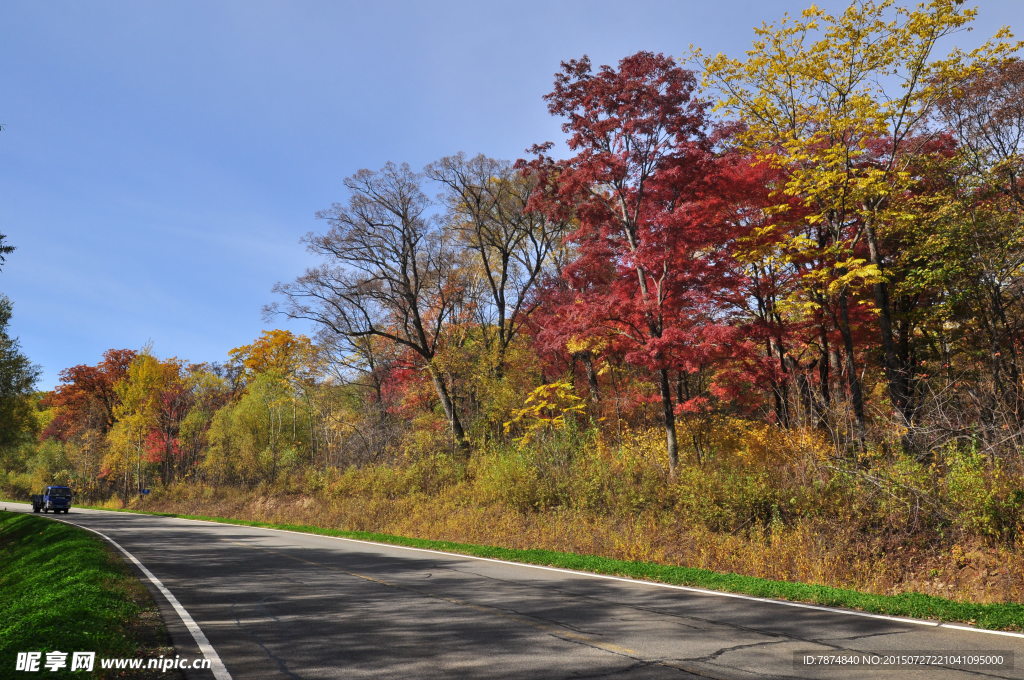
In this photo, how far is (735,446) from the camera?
17781 mm

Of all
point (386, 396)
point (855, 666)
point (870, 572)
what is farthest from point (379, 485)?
point (855, 666)

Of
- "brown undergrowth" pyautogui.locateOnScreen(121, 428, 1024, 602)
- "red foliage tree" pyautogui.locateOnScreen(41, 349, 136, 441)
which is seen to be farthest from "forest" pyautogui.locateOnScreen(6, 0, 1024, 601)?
"red foliage tree" pyautogui.locateOnScreen(41, 349, 136, 441)

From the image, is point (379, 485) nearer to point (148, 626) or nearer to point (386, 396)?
point (386, 396)

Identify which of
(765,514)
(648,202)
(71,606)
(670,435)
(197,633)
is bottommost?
(197,633)

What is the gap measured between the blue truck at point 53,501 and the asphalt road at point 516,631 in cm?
3920

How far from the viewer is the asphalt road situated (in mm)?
6023

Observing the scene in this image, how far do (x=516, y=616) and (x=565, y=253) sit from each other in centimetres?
2661

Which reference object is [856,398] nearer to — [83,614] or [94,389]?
[83,614]

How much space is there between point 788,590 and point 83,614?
32.2 ft

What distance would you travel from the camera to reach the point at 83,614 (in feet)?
26.6

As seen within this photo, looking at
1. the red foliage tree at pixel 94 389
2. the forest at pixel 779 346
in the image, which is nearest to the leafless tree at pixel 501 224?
the forest at pixel 779 346

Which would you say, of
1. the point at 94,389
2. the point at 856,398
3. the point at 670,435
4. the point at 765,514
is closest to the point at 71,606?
the point at 765,514

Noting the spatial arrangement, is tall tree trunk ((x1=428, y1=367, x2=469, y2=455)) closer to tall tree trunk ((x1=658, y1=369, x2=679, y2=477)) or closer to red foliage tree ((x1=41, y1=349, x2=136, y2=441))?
tall tree trunk ((x1=658, y1=369, x2=679, y2=477))

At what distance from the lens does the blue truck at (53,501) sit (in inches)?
1681
